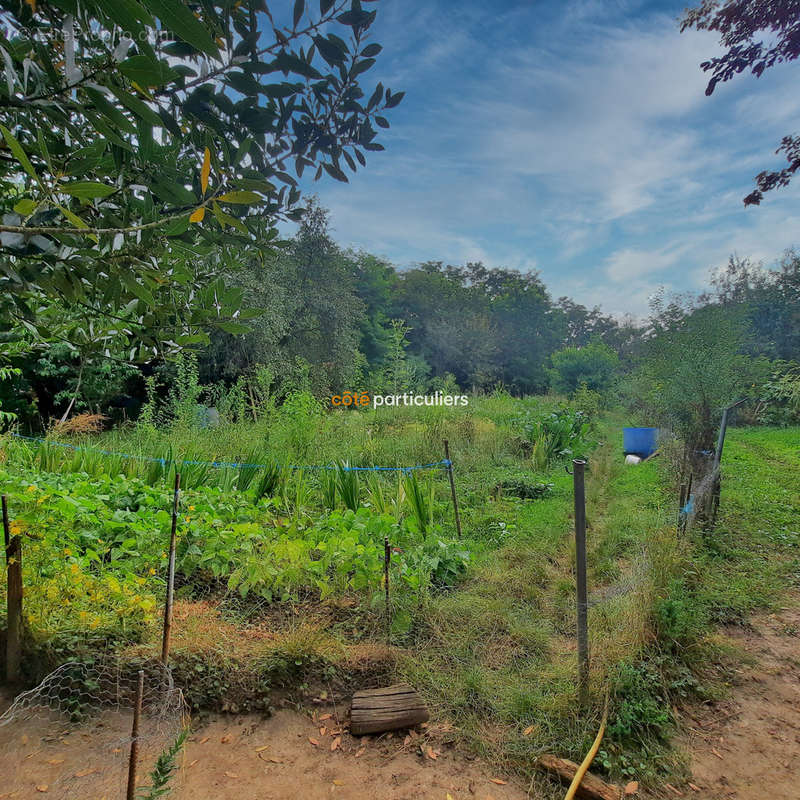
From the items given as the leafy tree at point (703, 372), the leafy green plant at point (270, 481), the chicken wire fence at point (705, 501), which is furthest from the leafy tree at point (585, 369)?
the leafy green plant at point (270, 481)

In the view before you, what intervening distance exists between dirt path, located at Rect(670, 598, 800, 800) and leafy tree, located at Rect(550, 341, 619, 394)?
1319 centimetres

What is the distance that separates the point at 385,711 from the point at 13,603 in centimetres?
146

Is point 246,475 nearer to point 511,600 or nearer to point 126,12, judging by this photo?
point 511,600

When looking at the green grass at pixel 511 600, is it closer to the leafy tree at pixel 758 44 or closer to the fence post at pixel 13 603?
the fence post at pixel 13 603

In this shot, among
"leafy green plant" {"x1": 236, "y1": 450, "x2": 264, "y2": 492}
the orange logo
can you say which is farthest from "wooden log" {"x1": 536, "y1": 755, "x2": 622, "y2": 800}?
the orange logo

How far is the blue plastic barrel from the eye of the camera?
7395mm

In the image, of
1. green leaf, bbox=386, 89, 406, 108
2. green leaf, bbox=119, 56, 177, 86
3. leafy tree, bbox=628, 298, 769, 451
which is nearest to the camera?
green leaf, bbox=119, 56, 177, 86

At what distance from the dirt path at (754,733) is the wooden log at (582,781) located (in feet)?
0.77

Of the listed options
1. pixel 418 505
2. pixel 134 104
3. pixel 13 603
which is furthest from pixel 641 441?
pixel 134 104

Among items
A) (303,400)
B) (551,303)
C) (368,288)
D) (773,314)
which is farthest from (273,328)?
(551,303)

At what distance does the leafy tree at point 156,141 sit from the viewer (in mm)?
792

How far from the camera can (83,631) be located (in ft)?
6.48

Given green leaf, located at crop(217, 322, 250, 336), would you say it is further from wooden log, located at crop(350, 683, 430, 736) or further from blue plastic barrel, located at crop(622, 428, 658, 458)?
blue plastic barrel, located at crop(622, 428, 658, 458)

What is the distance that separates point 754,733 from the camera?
1.85 meters
